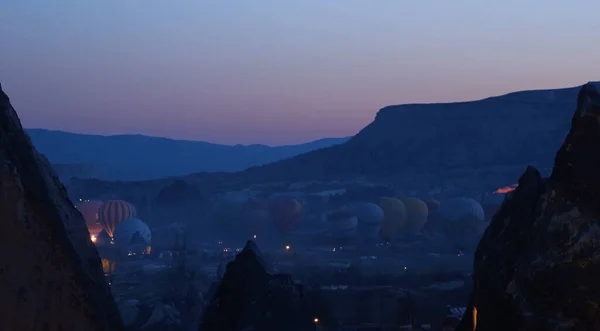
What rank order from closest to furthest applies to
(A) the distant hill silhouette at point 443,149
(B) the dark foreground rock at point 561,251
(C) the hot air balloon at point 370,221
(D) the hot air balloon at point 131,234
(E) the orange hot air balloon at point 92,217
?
(B) the dark foreground rock at point 561,251
(D) the hot air balloon at point 131,234
(C) the hot air balloon at point 370,221
(E) the orange hot air balloon at point 92,217
(A) the distant hill silhouette at point 443,149

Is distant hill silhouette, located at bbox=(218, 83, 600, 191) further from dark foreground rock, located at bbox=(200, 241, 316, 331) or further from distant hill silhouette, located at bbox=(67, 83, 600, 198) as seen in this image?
dark foreground rock, located at bbox=(200, 241, 316, 331)

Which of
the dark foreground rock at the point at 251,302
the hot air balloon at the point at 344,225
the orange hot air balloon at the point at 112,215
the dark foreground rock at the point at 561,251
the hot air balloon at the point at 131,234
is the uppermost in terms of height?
the dark foreground rock at the point at 561,251

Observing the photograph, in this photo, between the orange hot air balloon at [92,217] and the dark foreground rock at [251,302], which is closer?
the dark foreground rock at [251,302]

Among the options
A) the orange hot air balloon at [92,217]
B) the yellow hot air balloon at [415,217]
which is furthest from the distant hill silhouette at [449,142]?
the orange hot air balloon at [92,217]

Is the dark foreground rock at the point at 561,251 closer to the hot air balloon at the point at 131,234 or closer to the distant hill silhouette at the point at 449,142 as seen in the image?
the hot air balloon at the point at 131,234

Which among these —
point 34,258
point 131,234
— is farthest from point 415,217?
point 34,258

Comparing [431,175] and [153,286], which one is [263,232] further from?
[431,175]

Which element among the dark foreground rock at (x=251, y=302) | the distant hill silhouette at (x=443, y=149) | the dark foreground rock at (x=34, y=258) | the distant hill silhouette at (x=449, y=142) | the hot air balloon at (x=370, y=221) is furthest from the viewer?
the distant hill silhouette at (x=449, y=142)

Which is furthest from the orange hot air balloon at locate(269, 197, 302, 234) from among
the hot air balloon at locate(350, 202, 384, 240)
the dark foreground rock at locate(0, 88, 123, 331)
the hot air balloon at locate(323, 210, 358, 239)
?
the dark foreground rock at locate(0, 88, 123, 331)
